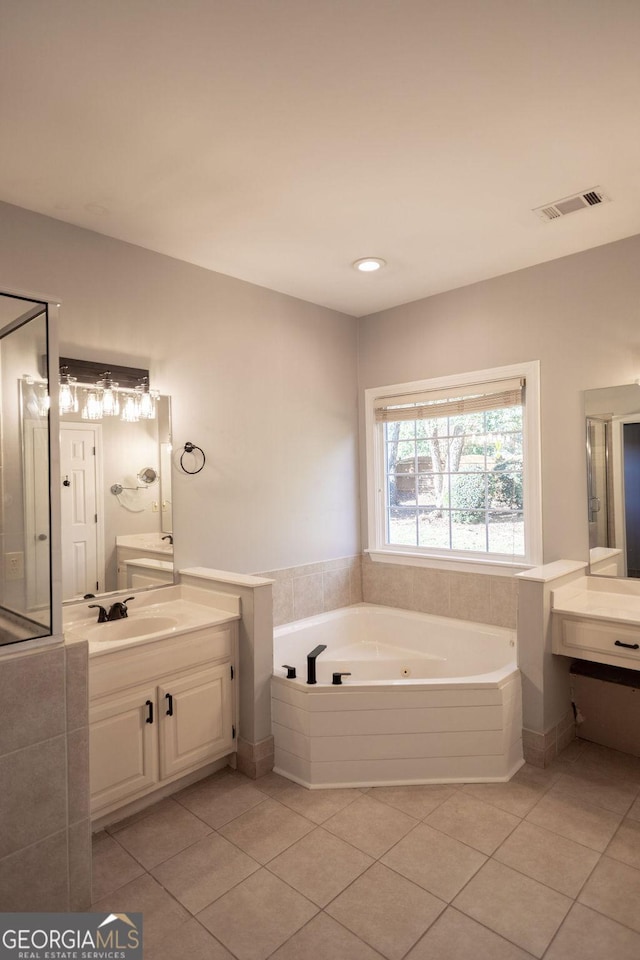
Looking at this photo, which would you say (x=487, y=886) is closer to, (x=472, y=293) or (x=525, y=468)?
(x=525, y=468)

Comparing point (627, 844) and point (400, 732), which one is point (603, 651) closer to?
point (627, 844)

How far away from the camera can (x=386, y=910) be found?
73.4 inches

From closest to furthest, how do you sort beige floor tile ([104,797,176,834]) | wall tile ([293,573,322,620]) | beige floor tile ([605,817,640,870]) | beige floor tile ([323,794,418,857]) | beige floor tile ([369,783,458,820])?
beige floor tile ([605,817,640,870]) → beige floor tile ([323,794,418,857]) → beige floor tile ([104,797,176,834]) → beige floor tile ([369,783,458,820]) → wall tile ([293,573,322,620])

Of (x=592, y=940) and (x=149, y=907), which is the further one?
(x=149, y=907)

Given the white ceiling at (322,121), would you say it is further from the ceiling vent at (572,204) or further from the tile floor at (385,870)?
the tile floor at (385,870)

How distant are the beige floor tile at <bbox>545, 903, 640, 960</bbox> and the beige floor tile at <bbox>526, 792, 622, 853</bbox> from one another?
15.1 inches

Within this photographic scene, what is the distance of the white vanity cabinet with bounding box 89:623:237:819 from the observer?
7.39 ft

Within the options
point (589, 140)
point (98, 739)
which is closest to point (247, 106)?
point (589, 140)

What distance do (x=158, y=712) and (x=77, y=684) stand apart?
28.3 inches

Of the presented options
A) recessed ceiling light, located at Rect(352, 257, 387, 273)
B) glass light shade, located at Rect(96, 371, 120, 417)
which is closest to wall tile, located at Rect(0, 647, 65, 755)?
glass light shade, located at Rect(96, 371, 120, 417)

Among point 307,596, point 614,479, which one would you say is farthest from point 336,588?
point 614,479

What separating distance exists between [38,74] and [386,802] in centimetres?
304

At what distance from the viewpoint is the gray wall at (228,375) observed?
271 cm

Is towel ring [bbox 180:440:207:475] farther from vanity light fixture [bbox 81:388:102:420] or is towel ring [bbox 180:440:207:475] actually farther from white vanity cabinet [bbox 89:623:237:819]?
white vanity cabinet [bbox 89:623:237:819]
